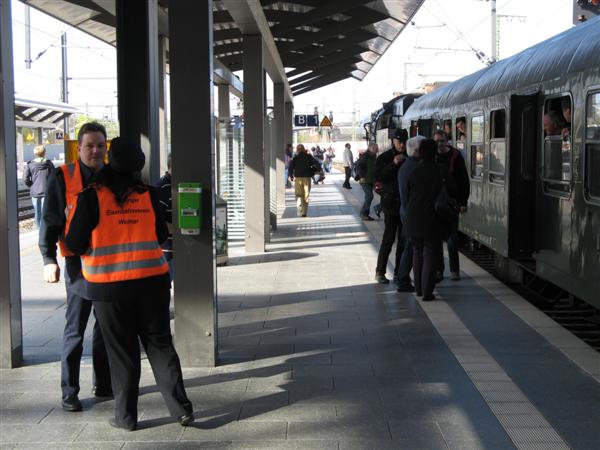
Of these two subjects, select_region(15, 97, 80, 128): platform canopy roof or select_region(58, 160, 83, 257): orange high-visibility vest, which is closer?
select_region(58, 160, 83, 257): orange high-visibility vest

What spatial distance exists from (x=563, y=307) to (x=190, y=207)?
528cm

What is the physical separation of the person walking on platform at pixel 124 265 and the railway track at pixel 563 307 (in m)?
4.22

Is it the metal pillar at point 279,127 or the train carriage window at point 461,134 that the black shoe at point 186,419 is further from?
the metal pillar at point 279,127

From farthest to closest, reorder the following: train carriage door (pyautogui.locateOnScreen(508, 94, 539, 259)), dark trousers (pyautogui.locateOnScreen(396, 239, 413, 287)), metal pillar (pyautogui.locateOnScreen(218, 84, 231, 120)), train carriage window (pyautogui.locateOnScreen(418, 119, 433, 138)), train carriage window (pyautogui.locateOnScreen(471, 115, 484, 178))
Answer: metal pillar (pyautogui.locateOnScreen(218, 84, 231, 120)) → train carriage window (pyautogui.locateOnScreen(418, 119, 433, 138)) → train carriage window (pyautogui.locateOnScreen(471, 115, 484, 178)) → dark trousers (pyautogui.locateOnScreen(396, 239, 413, 287)) → train carriage door (pyautogui.locateOnScreen(508, 94, 539, 259))

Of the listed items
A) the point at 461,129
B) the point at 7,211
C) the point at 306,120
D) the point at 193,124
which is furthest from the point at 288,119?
the point at 7,211

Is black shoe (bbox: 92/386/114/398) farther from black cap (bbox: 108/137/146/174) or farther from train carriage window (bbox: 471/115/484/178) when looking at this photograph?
train carriage window (bbox: 471/115/484/178)

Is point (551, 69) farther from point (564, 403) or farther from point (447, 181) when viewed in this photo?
point (564, 403)

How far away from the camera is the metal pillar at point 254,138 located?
13.7 metres

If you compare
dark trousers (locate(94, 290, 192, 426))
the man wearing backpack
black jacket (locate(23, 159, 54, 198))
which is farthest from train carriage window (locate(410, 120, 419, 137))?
dark trousers (locate(94, 290, 192, 426))

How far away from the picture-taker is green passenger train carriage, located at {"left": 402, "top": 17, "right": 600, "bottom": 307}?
7.52 metres

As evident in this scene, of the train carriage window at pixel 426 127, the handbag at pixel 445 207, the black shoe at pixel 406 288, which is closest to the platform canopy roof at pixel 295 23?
the train carriage window at pixel 426 127

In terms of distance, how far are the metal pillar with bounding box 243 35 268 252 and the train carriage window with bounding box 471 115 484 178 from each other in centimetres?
330

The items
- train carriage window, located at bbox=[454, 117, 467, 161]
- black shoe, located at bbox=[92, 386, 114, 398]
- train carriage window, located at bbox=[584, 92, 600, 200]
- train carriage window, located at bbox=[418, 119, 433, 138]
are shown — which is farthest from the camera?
train carriage window, located at bbox=[418, 119, 433, 138]

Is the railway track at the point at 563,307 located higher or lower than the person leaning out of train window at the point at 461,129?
lower
